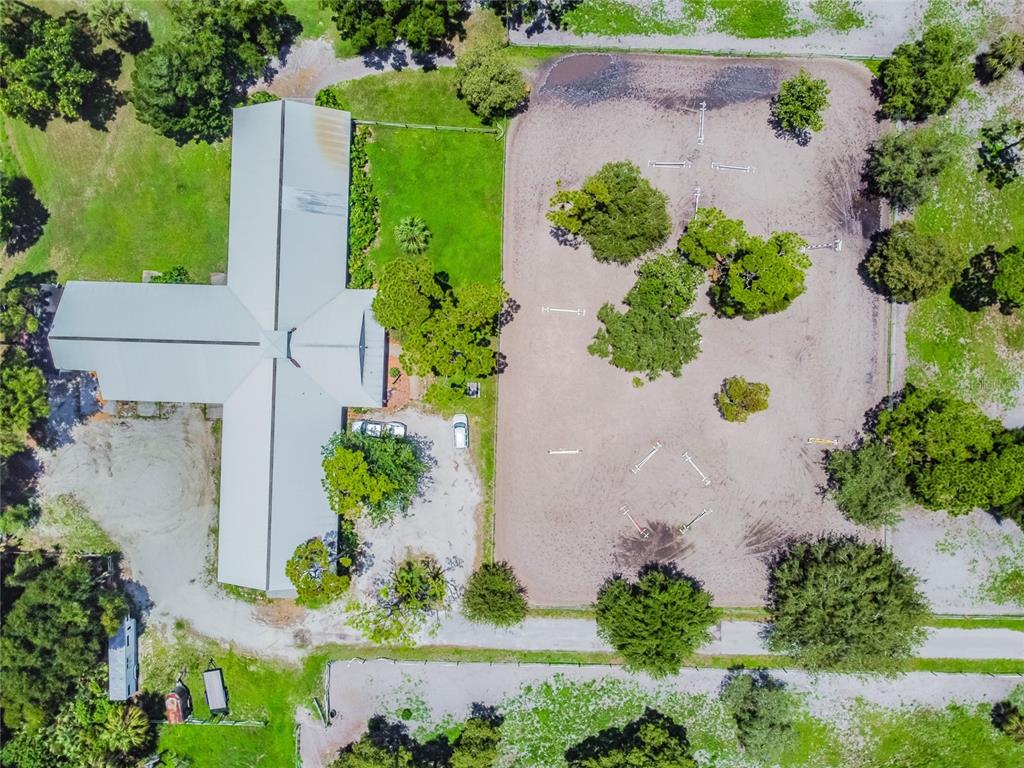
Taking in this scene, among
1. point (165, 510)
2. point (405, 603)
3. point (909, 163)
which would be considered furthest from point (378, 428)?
point (909, 163)

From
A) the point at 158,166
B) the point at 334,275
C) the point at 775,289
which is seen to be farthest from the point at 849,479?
the point at 158,166

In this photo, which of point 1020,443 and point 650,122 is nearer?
point 1020,443

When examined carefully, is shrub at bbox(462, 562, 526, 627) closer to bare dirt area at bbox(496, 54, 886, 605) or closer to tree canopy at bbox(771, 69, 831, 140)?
bare dirt area at bbox(496, 54, 886, 605)

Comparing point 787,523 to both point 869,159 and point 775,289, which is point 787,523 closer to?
point 775,289

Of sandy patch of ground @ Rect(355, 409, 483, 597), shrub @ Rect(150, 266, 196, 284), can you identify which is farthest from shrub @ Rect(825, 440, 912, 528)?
shrub @ Rect(150, 266, 196, 284)

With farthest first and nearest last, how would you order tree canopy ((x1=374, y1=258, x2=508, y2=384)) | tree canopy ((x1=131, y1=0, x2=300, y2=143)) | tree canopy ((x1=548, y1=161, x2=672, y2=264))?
1. tree canopy ((x1=548, y1=161, x2=672, y2=264))
2. tree canopy ((x1=131, y1=0, x2=300, y2=143))
3. tree canopy ((x1=374, y1=258, x2=508, y2=384))

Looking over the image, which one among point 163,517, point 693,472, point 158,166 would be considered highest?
point 158,166
